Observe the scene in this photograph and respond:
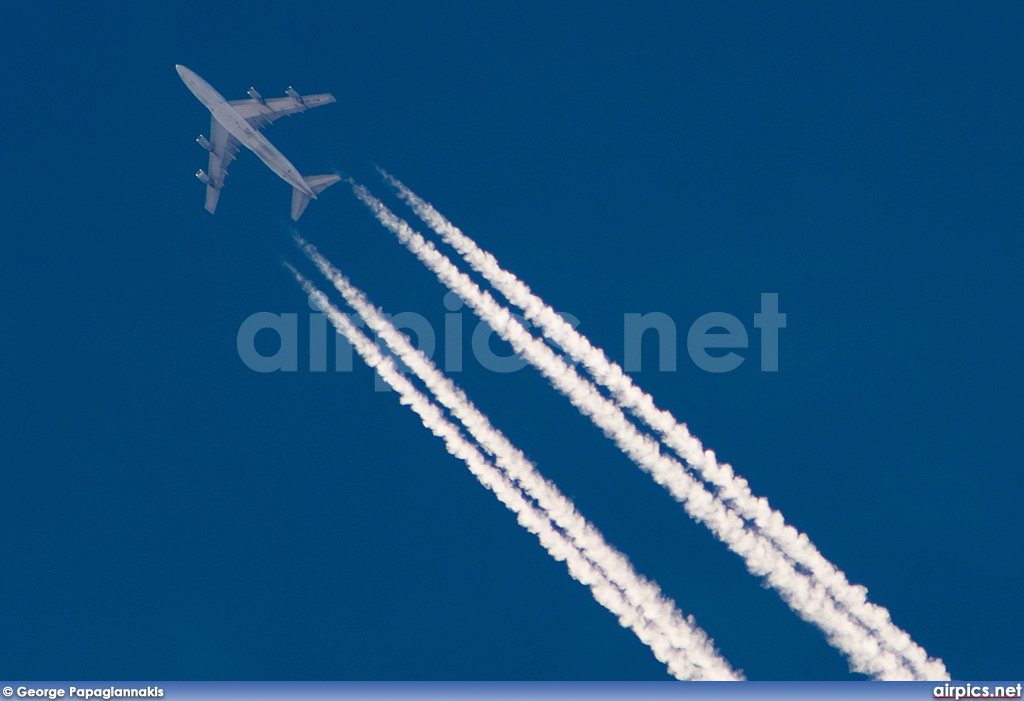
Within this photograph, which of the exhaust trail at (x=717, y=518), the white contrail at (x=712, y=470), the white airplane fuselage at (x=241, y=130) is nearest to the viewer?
the exhaust trail at (x=717, y=518)

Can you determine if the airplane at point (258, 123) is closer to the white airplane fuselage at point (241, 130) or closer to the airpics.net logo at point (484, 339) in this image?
the white airplane fuselage at point (241, 130)

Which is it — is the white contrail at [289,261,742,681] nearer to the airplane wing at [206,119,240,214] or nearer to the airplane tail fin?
the airplane tail fin

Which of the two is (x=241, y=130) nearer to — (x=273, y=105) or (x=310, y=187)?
(x=273, y=105)

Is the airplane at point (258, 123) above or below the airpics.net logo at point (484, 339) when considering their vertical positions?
above

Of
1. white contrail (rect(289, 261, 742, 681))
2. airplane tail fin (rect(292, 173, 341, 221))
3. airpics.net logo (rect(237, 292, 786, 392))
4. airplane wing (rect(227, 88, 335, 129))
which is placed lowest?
white contrail (rect(289, 261, 742, 681))

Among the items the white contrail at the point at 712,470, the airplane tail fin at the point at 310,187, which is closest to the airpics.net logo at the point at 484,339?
the white contrail at the point at 712,470

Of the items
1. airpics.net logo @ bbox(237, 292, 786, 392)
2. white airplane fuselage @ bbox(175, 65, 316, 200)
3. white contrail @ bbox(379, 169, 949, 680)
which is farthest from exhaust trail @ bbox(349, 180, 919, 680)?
white airplane fuselage @ bbox(175, 65, 316, 200)

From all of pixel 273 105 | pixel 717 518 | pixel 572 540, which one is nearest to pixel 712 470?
pixel 717 518
